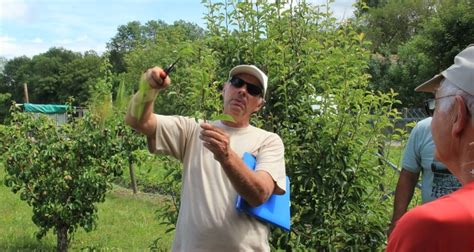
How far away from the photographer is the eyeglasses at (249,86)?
263cm

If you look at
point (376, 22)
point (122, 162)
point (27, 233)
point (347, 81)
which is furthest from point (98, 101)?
point (376, 22)

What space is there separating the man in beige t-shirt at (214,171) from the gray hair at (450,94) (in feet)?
3.31

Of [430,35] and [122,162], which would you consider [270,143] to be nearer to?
[122,162]

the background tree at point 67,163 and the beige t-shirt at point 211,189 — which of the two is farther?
the background tree at point 67,163

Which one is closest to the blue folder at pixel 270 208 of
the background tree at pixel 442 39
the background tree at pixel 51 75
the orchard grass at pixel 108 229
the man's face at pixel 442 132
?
the man's face at pixel 442 132

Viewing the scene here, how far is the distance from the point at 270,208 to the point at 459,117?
133 centimetres

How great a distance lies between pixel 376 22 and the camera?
48.4m

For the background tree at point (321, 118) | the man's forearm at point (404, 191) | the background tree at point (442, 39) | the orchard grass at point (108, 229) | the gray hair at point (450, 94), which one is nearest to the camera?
the gray hair at point (450, 94)

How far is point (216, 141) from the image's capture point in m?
2.07

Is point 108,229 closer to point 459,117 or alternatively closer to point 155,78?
point 155,78

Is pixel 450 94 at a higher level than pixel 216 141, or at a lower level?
higher

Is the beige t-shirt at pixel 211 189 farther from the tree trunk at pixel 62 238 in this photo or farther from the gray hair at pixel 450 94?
the tree trunk at pixel 62 238

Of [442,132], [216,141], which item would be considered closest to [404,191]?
[216,141]

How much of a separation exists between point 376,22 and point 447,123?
49.9 metres
